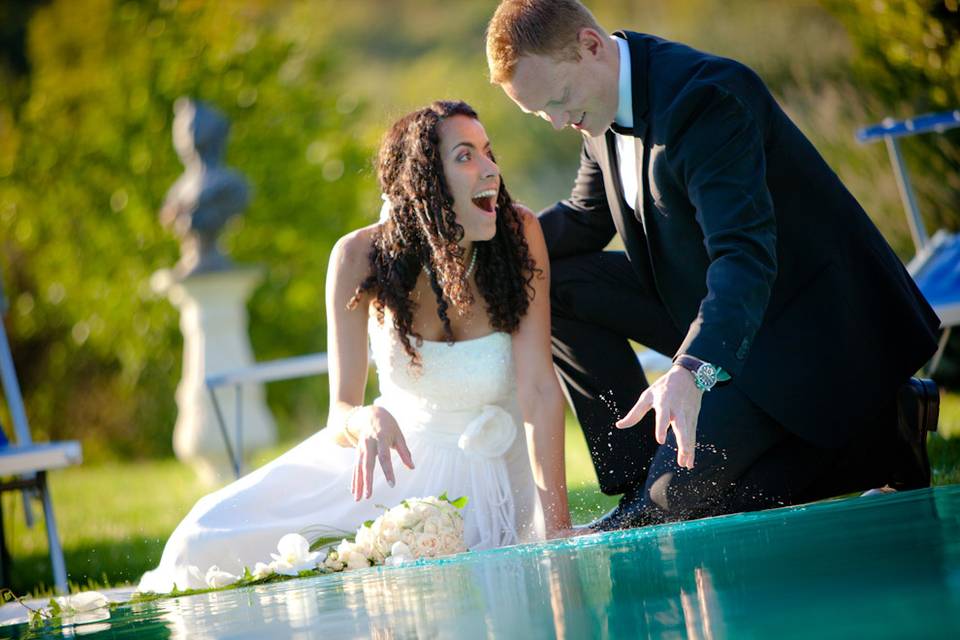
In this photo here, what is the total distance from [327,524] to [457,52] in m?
22.5

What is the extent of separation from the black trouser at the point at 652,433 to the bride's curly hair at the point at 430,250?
23cm

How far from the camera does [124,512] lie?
26.1 feet

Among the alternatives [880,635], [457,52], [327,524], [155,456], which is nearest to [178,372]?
[155,456]

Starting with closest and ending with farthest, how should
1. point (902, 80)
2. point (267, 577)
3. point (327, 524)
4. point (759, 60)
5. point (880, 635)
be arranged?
point (880, 635) < point (267, 577) < point (327, 524) < point (902, 80) < point (759, 60)

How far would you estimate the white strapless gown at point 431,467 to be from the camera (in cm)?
392

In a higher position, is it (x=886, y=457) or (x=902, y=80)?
(x=902, y=80)

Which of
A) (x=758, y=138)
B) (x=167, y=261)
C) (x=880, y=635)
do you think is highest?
(x=167, y=261)

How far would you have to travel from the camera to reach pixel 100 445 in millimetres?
13570

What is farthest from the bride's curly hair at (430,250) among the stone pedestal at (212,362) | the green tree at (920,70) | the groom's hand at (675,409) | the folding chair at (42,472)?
the stone pedestal at (212,362)

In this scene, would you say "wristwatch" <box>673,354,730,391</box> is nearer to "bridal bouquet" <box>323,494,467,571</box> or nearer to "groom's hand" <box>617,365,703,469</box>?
"groom's hand" <box>617,365,703,469</box>

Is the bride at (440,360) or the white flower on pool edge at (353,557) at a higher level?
the bride at (440,360)

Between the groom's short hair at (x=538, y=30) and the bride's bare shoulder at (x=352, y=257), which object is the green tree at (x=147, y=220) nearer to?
the bride's bare shoulder at (x=352, y=257)

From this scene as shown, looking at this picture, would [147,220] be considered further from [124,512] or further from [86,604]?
[86,604]

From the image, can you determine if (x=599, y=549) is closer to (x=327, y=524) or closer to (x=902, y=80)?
(x=327, y=524)
